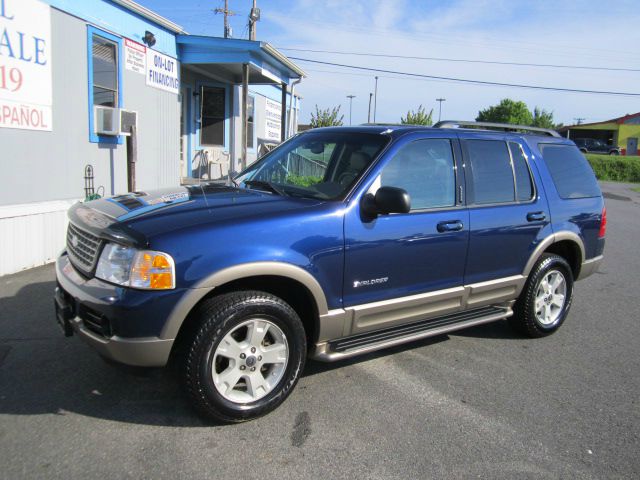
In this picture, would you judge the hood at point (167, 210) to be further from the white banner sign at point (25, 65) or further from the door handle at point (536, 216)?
the white banner sign at point (25, 65)

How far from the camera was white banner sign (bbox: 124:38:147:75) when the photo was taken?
874cm

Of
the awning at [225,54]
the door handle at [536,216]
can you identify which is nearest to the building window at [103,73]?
the awning at [225,54]

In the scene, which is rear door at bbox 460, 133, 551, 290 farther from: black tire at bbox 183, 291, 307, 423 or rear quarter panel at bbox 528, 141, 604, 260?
black tire at bbox 183, 291, 307, 423

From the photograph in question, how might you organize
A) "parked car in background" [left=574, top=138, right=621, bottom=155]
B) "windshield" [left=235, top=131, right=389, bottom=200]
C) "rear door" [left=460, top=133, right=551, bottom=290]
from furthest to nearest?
"parked car in background" [left=574, top=138, right=621, bottom=155] → "rear door" [left=460, top=133, right=551, bottom=290] → "windshield" [left=235, top=131, right=389, bottom=200]

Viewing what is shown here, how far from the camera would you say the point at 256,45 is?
11445mm

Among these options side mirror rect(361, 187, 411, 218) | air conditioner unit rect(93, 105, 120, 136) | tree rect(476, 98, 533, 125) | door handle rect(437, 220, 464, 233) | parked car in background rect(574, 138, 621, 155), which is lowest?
door handle rect(437, 220, 464, 233)

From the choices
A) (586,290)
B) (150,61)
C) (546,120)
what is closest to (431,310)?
(586,290)

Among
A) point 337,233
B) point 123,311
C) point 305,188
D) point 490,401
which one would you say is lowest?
point 490,401

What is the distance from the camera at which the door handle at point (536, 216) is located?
4637 millimetres

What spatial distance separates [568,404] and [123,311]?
3.01 metres

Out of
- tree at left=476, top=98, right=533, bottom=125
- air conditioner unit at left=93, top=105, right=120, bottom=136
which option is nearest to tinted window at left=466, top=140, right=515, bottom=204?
air conditioner unit at left=93, top=105, right=120, bottom=136

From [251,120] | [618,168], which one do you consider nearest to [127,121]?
[251,120]

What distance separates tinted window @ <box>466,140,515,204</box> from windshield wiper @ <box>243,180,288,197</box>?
157 cm

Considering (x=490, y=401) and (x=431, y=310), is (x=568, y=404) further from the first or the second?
(x=431, y=310)
